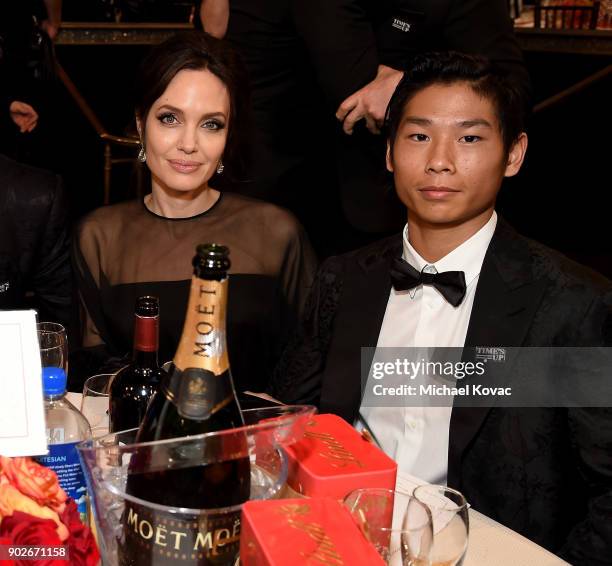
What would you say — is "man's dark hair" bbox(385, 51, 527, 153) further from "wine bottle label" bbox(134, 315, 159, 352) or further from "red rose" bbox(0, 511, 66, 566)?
→ "red rose" bbox(0, 511, 66, 566)

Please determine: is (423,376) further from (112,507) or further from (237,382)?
(112,507)

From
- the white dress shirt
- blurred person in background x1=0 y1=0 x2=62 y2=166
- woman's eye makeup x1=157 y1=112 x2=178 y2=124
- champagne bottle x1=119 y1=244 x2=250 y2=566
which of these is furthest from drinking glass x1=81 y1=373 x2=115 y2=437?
blurred person in background x1=0 y1=0 x2=62 y2=166

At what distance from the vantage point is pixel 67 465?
112cm

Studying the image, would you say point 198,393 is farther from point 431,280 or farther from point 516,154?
point 516,154

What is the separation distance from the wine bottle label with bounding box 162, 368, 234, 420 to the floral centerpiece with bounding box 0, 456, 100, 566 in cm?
18

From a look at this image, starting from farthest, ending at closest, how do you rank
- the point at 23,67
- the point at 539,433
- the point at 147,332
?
1. the point at 23,67
2. the point at 539,433
3. the point at 147,332

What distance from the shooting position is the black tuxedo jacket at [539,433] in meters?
1.66

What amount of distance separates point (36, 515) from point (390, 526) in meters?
0.39

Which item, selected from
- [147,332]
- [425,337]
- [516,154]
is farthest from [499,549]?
[516,154]

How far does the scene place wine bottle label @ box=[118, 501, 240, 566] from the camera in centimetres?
95

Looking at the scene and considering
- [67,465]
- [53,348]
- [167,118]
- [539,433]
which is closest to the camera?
[67,465]

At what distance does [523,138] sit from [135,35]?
11.9 ft

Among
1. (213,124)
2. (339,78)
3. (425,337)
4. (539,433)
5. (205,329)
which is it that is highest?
(339,78)

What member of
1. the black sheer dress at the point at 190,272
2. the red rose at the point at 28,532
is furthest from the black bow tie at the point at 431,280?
the red rose at the point at 28,532
